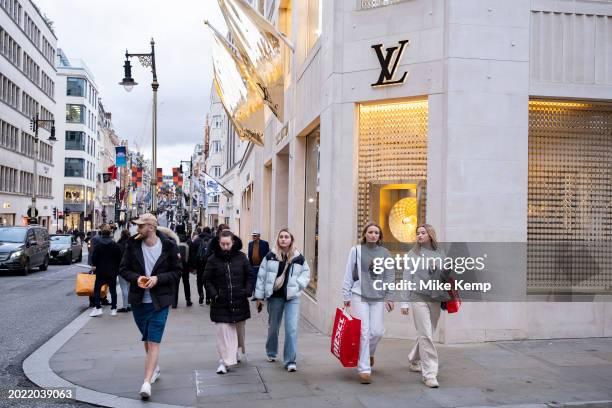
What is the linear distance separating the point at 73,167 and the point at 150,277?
75209 millimetres

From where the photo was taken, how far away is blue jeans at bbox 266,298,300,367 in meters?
7.55

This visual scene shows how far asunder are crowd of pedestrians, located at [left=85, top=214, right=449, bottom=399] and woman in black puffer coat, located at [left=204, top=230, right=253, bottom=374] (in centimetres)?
1

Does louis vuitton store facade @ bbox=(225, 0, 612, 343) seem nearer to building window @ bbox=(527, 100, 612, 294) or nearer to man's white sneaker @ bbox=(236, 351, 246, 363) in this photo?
building window @ bbox=(527, 100, 612, 294)

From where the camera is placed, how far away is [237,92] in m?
21.6

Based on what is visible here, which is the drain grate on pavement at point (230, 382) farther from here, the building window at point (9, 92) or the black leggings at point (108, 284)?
the building window at point (9, 92)

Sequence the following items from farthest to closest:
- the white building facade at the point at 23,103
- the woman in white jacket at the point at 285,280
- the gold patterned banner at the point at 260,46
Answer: the white building facade at the point at 23,103 < the gold patterned banner at the point at 260,46 < the woman in white jacket at the point at 285,280

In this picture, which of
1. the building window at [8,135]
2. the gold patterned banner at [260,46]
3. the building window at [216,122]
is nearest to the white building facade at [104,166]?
the building window at [216,122]

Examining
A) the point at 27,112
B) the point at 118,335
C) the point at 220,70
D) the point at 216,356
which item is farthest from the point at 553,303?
the point at 27,112

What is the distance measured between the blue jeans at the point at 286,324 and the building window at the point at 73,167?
74155 millimetres

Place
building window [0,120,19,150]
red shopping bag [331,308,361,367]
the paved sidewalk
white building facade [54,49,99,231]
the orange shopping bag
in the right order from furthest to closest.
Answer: white building facade [54,49,99,231] < building window [0,120,19,150] < the orange shopping bag < red shopping bag [331,308,361,367] < the paved sidewalk

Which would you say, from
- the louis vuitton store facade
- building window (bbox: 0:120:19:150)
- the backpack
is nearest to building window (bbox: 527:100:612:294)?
the louis vuitton store facade

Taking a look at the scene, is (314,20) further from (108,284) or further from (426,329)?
(426,329)

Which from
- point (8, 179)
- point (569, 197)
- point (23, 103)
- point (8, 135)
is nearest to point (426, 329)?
point (569, 197)

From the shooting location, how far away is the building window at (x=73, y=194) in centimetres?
7625
